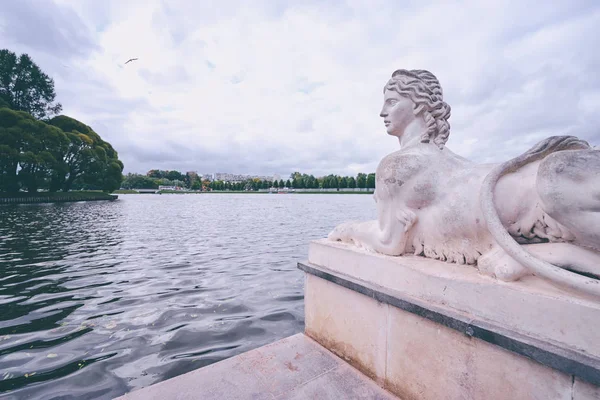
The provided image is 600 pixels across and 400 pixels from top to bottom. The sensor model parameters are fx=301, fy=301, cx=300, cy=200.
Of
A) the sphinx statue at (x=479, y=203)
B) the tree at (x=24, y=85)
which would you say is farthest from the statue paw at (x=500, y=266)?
the tree at (x=24, y=85)

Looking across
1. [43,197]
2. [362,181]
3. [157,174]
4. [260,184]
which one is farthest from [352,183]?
[157,174]

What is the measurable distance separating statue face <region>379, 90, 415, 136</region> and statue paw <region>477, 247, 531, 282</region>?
48.3 inches

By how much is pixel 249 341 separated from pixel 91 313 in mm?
2669

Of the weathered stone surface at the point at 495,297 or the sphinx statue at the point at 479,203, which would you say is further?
the sphinx statue at the point at 479,203

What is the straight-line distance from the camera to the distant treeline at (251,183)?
111125mm

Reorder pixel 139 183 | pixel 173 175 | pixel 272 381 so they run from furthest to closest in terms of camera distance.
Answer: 1. pixel 173 175
2. pixel 139 183
3. pixel 272 381

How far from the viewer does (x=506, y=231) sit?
1.67 metres

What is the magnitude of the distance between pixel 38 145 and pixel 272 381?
127 feet

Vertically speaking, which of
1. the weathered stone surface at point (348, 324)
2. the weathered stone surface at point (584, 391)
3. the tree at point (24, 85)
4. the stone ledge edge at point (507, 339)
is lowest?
the weathered stone surface at point (348, 324)

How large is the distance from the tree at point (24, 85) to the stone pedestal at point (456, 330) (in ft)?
154

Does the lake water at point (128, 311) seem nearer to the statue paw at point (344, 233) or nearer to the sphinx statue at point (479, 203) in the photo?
the statue paw at point (344, 233)

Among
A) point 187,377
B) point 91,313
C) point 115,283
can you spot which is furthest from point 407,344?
point 115,283

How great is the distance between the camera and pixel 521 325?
1523mm

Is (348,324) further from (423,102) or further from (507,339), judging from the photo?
(423,102)
